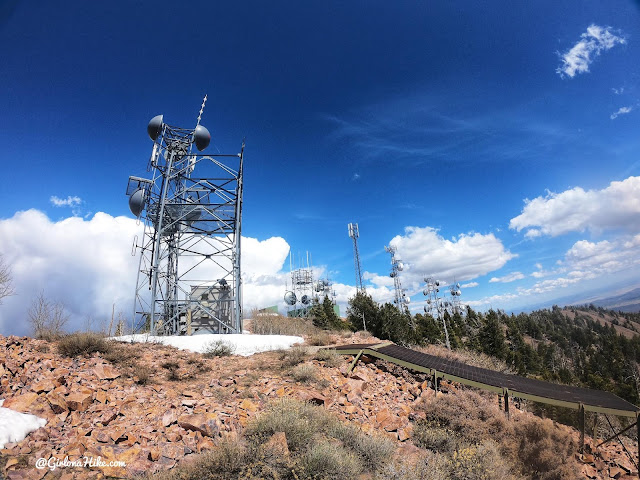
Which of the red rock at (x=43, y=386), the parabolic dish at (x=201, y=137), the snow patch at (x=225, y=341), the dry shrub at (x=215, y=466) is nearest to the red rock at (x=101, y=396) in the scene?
the red rock at (x=43, y=386)

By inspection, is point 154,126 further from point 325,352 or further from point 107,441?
point 107,441

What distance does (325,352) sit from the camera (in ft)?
33.8

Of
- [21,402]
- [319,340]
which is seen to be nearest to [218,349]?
[319,340]

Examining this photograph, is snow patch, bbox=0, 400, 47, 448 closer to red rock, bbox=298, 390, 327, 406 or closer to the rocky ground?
the rocky ground

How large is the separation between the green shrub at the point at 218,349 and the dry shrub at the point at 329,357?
3.44 metres

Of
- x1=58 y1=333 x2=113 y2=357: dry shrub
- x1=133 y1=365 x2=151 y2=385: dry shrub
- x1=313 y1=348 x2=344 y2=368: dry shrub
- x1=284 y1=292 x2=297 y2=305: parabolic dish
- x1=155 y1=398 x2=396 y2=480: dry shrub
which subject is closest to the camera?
x1=155 y1=398 x2=396 y2=480: dry shrub

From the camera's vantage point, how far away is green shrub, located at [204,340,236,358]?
1088cm

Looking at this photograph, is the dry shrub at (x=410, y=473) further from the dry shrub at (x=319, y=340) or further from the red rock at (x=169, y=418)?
the dry shrub at (x=319, y=340)

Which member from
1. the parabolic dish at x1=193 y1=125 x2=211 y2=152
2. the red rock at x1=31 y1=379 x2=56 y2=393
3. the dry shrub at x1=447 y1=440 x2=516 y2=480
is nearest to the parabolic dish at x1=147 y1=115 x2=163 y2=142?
the parabolic dish at x1=193 y1=125 x2=211 y2=152

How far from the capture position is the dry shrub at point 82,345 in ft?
27.0


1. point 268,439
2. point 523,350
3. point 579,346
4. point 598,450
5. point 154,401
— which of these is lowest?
point 579,346

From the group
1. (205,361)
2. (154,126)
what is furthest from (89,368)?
(154,126)

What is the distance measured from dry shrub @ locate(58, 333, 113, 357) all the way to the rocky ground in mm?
239

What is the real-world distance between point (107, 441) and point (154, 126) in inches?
675
